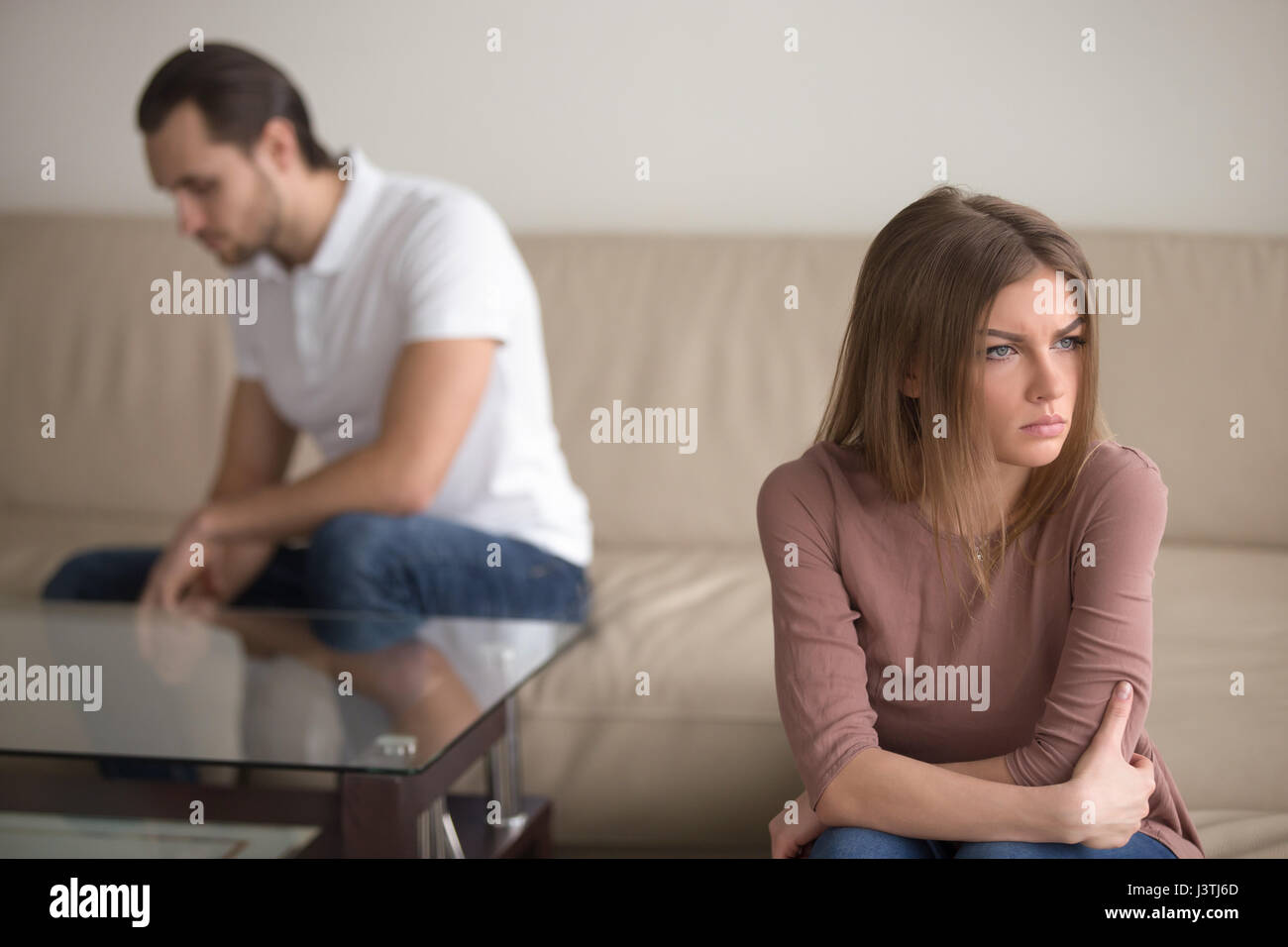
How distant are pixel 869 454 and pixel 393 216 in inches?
43.4

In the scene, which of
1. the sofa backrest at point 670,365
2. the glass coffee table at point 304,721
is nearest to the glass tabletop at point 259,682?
the glass coffee table at point 304,721

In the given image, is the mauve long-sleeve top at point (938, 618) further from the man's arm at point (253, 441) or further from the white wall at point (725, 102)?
the man's arm at point (253, 441)

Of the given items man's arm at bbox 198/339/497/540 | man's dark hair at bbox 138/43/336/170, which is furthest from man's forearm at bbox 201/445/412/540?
man's dark hair at bbox 138/43/336/170

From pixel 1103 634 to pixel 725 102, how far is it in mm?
1287

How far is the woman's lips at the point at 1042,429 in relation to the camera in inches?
30.2

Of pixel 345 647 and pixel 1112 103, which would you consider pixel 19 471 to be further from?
pixel 1112 103

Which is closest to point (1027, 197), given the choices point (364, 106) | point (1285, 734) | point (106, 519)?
point (1285, 734)

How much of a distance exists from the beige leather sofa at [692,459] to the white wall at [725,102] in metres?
0.11

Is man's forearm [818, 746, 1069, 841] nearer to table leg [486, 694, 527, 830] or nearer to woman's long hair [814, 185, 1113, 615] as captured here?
woman's long hair [814, 185, 1113, 615]

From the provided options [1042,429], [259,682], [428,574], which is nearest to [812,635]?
[1042,429]

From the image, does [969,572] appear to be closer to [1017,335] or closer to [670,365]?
[1017,335]

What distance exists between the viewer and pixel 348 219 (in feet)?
5.76

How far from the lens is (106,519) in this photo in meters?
1.84

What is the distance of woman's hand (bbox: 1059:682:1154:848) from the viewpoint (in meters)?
0.72
